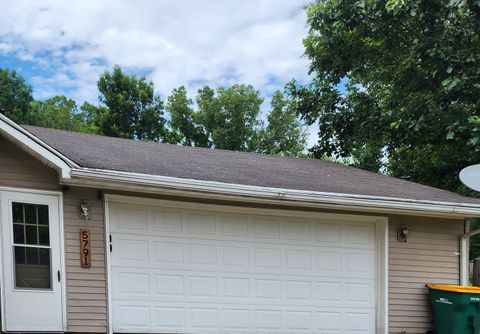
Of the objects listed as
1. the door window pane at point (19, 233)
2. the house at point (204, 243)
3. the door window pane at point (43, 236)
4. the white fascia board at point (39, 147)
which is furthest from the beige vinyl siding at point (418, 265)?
the door window pane at point (19, 233)

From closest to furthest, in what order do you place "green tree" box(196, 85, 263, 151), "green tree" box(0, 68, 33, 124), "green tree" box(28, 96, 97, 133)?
1. "green tree" box(0, 68, 33, 124)
2. "green tree" box(28, 96, 97, 133)
3. "green tree" box(196, 85, 263, 151)

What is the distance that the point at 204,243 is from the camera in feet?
21.5

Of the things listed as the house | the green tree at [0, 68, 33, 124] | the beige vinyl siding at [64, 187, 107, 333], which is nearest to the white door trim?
the house

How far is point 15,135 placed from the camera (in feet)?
17.2

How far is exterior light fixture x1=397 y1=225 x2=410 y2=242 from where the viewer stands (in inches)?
293

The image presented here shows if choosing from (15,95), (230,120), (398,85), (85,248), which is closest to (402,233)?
(85,248)

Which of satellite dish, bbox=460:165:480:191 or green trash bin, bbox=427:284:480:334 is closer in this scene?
satellite dish, bbox=460:165:480:191

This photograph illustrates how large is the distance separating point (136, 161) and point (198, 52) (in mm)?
16459

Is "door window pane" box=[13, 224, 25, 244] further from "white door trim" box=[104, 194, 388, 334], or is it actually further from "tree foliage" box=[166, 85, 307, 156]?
"tree foliage" box=[166, 85, 307, 156]

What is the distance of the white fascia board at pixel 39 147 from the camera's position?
5199 mm

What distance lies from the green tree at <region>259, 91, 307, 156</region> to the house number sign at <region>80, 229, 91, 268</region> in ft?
59.5

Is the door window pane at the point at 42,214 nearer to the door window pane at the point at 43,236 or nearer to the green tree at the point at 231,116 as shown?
the door window pane at the point at 43,236

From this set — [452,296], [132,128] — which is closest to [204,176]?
[452,296]

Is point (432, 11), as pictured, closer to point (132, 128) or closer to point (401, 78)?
point (401, 78)
